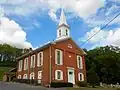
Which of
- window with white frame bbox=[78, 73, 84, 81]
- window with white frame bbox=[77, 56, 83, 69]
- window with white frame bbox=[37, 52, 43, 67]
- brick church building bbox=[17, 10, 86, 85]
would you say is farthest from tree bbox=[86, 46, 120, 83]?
window with white frame bbox=[37, 52, 43, 67]

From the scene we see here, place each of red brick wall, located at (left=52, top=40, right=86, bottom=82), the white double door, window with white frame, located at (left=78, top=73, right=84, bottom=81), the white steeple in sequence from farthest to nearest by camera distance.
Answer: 1. the white steeple
2. window with white frame, located at (left=78, top=73, right=84, bottom=81)
3. the white double door
4. red brick wall, located at (left=52, top=40, right=86, bottom=82)

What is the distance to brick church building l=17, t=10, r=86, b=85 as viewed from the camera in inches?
1573

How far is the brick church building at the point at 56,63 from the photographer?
3997cm

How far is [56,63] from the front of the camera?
4084cm

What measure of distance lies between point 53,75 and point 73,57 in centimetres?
712

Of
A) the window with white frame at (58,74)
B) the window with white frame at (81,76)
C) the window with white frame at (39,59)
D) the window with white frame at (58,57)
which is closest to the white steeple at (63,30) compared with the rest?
the window with white frame at (58,57)

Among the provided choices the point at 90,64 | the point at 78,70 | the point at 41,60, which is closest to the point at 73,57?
the point at 78,70

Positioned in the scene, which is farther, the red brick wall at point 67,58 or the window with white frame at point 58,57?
the window with white frame at point 58,57

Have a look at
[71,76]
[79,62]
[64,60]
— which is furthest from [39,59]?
[79,62]

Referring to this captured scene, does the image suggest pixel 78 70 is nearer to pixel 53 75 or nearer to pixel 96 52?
pixel 53 75

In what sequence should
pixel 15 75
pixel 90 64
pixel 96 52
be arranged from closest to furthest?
pixel 15 75 < pixel 90 64 < pixel 96 52

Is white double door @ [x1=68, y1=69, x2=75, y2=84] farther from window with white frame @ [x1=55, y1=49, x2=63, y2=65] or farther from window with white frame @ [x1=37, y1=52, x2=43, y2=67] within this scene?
window with white frame @ [x1=37, y1=52, x2=43, y2=67]

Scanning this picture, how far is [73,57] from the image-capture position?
4466cm

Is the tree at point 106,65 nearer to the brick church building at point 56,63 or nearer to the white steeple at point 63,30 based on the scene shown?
the brick church building at point 56,63
